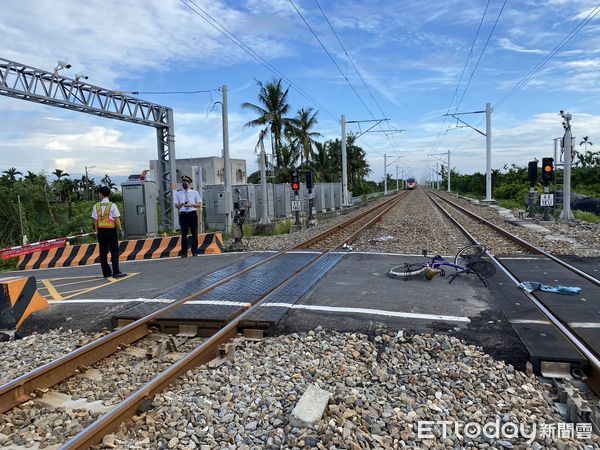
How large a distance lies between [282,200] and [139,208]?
9.90 meters

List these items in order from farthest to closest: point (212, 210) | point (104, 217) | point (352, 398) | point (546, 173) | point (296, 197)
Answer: point (212, 210) < point (546, 173) < point (296, 197) < point (104, 217) < point (352, 398)

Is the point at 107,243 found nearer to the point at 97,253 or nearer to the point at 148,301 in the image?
the point at 148,301

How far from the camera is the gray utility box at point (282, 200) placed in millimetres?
25266

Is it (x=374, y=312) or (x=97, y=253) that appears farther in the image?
(x=97, y=253)

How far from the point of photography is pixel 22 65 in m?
12.2

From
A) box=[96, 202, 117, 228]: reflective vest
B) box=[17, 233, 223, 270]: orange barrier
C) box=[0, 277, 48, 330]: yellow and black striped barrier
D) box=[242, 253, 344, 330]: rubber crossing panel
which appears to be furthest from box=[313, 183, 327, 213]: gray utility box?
box=[0, 277, 48, 330]: yellow and black striped barrier

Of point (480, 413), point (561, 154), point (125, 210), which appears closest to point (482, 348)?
point (480, 413)

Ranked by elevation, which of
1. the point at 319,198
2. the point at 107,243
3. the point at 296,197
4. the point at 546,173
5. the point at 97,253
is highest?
the point at 546,173

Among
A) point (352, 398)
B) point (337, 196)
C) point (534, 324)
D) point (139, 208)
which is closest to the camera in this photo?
point (352, 398)

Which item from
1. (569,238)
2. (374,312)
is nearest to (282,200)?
(569,238)

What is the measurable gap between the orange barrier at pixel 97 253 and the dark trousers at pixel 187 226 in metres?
0.59

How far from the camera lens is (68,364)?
4707 millimetres

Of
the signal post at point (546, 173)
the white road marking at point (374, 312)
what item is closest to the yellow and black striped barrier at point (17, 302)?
the white road marking at point (374, 312)

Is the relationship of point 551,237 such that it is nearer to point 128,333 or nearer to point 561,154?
point 561,154
